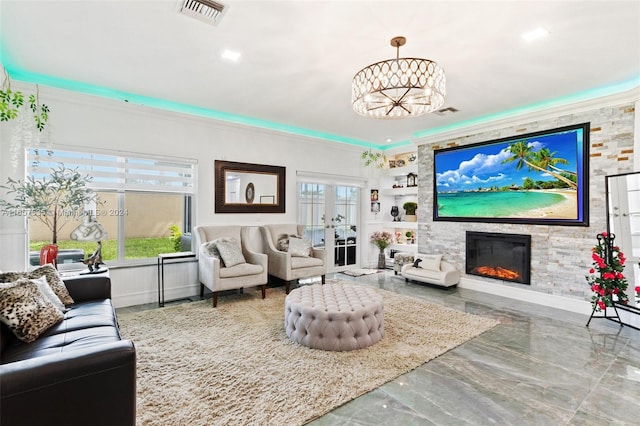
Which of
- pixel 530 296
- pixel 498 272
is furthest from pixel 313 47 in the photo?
pixel 530 296

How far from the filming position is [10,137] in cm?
358

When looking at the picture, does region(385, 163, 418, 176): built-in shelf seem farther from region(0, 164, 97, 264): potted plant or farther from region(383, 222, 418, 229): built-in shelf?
region(0, 164, 97, 264): potted plant

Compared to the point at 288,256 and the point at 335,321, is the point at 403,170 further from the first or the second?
the point at 335,321

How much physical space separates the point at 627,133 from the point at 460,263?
9.20ft

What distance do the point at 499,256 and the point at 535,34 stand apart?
3388 mm

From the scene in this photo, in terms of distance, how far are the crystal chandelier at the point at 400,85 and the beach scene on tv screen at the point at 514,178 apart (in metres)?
2.56

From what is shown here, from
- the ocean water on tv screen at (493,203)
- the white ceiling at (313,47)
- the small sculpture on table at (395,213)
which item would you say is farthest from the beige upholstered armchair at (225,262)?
the small sculpture on table at (395,213)

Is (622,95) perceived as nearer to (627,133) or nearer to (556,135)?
(627,133)

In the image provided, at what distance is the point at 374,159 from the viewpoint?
23.5 feet

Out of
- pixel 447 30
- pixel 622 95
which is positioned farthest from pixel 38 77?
pixel 622 95

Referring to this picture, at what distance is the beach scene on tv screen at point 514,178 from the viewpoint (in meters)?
4.31

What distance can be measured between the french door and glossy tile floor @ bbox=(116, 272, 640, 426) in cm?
351

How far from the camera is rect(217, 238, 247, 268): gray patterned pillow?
441 cm

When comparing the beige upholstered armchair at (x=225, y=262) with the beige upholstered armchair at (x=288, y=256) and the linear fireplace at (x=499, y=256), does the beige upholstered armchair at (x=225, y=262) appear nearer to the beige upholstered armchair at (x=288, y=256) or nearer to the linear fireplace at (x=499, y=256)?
the beige upholstered armchair at (x=288, y=256)
